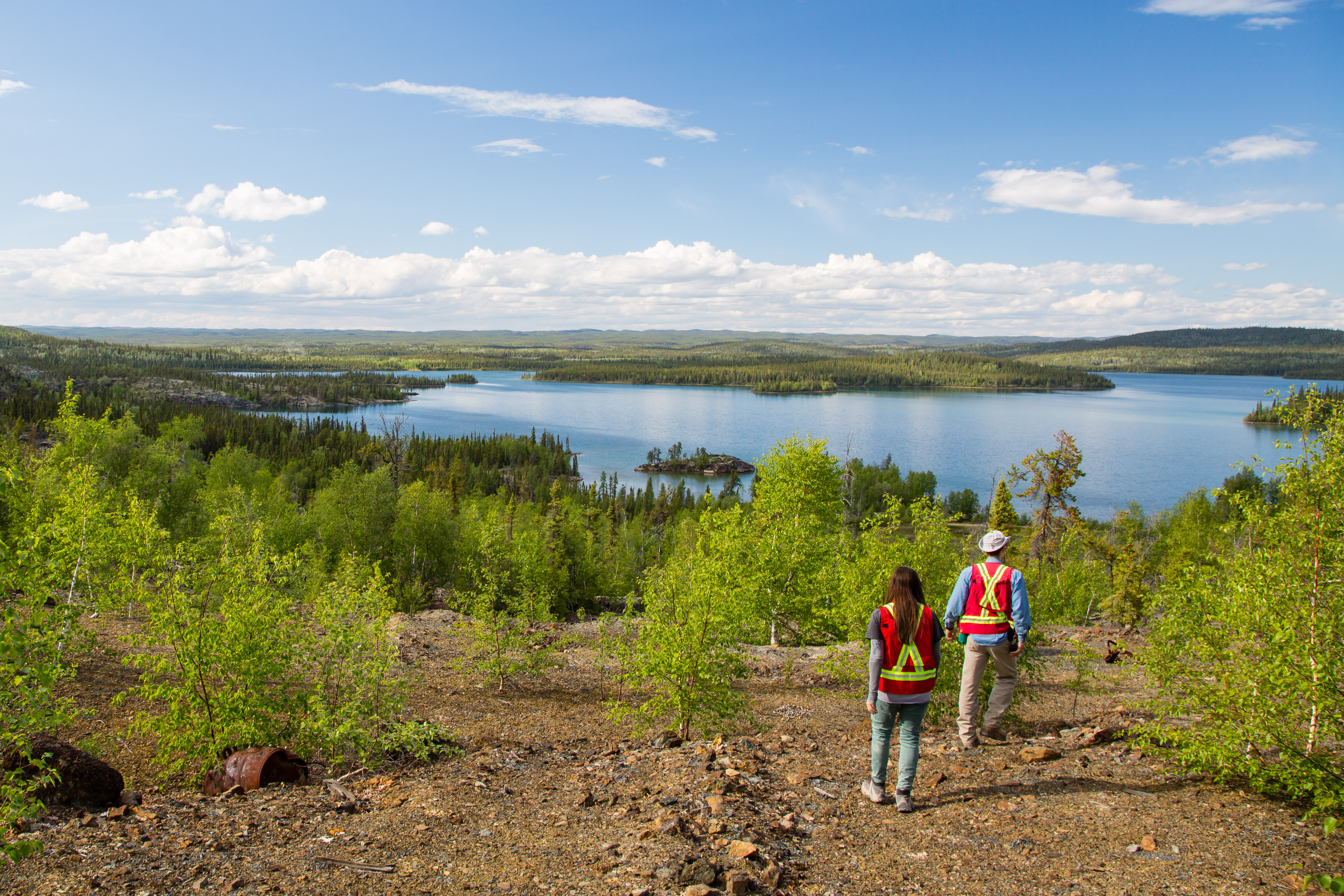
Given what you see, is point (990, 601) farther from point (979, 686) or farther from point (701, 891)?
point (701, 891)

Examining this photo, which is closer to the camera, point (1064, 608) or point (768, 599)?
point (768, 599)

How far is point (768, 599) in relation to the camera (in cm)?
1955

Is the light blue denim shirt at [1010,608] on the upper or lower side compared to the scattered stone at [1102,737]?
upper

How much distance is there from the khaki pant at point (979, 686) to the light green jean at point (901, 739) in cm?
202

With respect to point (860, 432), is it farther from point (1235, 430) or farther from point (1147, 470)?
point (1235, 430)

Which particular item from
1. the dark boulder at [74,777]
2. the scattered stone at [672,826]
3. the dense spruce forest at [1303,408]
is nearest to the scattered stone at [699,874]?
the scattered stone at [672,826]

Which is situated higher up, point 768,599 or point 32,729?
point 32,729

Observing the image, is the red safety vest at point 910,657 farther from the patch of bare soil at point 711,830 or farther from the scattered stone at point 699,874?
the scattered stone at point 699,874

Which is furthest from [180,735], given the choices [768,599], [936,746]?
[768,599]

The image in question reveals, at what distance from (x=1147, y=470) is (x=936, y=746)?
117359 mm

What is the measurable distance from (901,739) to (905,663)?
0.77 metres

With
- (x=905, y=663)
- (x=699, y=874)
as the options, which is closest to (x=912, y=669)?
(x=905, y=663)

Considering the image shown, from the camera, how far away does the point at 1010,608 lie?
8.41m

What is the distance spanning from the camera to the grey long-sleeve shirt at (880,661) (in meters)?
7.05
